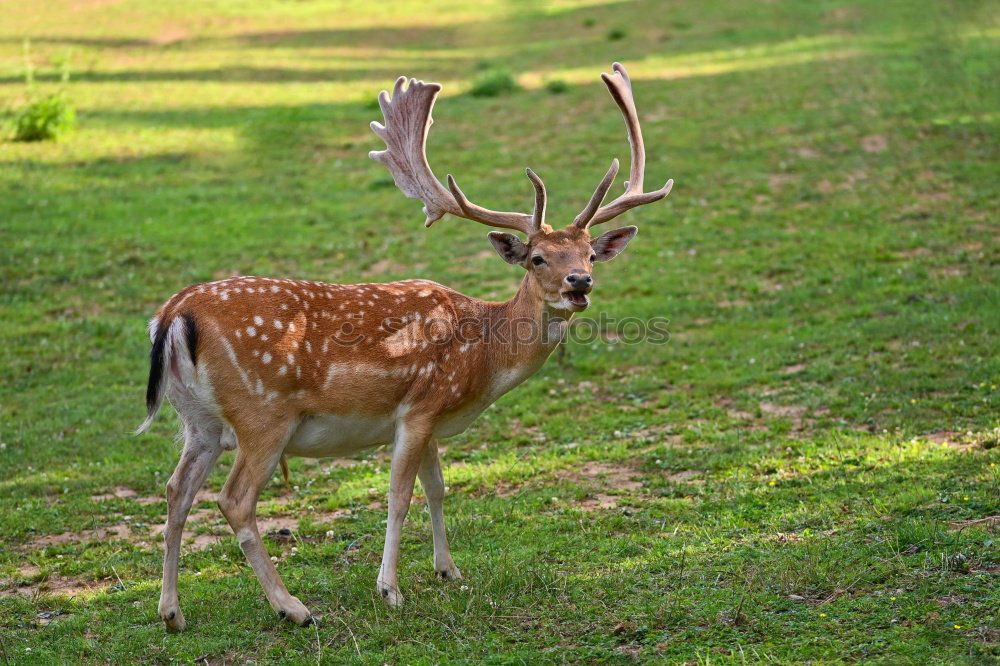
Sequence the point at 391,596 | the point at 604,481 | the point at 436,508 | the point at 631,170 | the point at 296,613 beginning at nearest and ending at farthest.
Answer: the point at 296,613 < the point at 391,596 < the point at 436,508 < the point at 631,170 < the point at 604,481

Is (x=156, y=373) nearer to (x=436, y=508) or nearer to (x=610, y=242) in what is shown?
(x=436, y=508)

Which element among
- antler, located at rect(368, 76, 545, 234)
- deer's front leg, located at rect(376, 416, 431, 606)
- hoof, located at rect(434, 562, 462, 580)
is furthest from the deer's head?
hoof, located at rect(434, 562, 462, 580)

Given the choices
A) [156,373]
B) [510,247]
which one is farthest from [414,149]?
[156,373]

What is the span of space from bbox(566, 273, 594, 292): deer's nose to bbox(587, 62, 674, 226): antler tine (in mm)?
928

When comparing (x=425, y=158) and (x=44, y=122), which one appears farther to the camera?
(x=44, y=122)

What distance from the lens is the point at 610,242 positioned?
28.7 feet

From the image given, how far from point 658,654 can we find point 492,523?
2.76m

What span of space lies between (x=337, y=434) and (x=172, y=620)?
5.25ft

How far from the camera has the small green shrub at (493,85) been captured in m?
26.1

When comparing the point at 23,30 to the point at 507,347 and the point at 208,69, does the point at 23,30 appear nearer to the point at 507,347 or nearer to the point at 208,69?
the point at 208,69

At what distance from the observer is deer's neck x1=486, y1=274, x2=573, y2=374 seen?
327 inches

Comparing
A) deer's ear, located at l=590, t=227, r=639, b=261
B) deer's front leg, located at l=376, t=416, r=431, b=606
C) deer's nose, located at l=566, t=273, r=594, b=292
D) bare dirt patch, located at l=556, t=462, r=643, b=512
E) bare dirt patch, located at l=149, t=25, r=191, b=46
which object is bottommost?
bare dirt patch, located at l=556, t=462, r=643, b=512

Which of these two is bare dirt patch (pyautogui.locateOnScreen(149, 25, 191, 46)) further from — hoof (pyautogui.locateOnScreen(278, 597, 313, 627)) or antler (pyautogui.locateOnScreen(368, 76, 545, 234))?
hoof (pyautogui.locateOnScreen(278, 597, 313, 627))

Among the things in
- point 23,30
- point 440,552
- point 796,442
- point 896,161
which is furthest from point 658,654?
point 23,30
